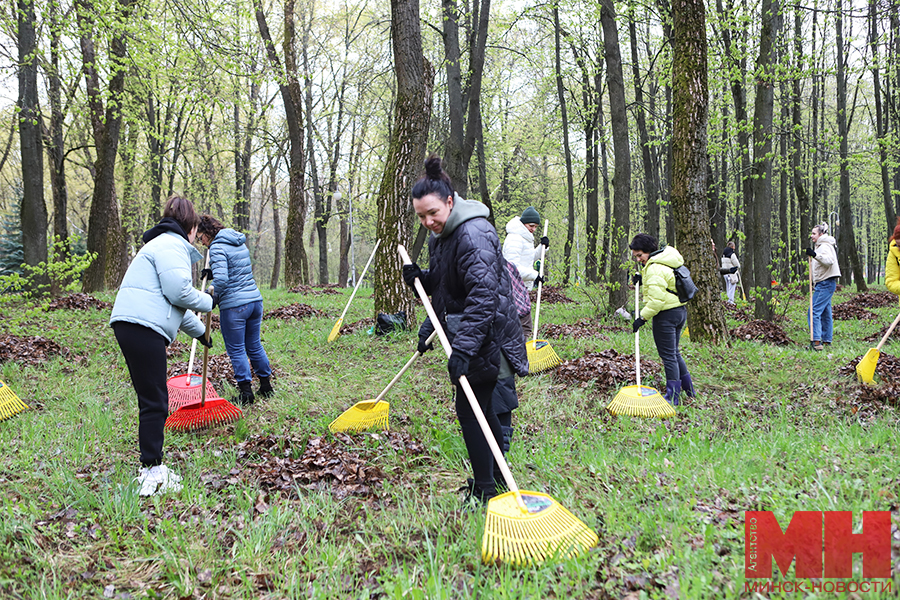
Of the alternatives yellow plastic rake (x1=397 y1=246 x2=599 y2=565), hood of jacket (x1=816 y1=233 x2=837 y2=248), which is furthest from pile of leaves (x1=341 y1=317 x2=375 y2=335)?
hood of jacket (x1=816 y1=233 x2=837 y2=248)

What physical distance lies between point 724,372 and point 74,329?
954cm

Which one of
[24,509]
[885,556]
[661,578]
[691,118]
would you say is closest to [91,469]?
[24,509]

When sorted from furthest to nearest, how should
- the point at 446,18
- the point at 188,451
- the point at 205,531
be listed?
the point at 446,18 → the point at 188,451 → the point at 205,531

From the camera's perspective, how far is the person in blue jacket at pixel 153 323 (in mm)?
3531

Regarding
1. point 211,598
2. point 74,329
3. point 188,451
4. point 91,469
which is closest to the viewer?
point 211,598

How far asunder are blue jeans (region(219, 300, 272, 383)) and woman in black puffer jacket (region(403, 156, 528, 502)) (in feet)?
9.12

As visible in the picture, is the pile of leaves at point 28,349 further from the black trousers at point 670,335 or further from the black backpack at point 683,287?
the black backpack at point 683,287

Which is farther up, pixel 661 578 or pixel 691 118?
pixel 691 118

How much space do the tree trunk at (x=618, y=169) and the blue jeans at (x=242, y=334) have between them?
290 inches

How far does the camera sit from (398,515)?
10.7 feet

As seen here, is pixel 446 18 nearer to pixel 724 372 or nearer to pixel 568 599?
pixel 724 372

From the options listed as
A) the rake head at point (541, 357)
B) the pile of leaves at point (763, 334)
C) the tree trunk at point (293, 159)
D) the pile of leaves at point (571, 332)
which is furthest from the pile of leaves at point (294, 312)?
the pile of leaves at point (763, 334)

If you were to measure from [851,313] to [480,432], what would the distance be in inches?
487

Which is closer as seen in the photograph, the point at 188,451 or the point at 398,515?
A: the point at 398,515
